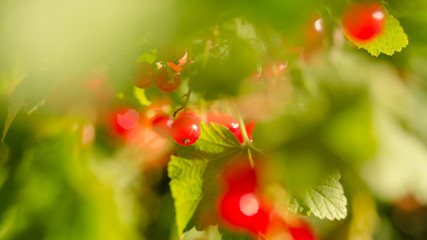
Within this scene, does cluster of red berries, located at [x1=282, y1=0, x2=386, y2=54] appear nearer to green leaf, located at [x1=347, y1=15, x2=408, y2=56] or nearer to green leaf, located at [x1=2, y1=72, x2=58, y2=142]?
green leaf, located at [x1=347, y1=15, x2=408, y2=56]

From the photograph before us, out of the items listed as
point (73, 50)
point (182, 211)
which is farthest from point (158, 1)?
point (182, 211)

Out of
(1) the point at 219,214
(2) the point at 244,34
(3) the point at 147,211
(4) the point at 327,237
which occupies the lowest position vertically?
(4) the point at 327,237

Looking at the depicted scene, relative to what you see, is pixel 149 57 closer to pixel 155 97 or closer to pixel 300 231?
pixel 155 97

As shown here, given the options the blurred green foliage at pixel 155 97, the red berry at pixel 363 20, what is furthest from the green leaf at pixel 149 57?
the red berry at pixel 363 20

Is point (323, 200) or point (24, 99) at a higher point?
point (24, 99)

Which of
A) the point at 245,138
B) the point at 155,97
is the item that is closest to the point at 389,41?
the point at 245,138

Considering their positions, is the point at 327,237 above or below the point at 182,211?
below

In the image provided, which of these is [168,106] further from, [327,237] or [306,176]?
[327,237]
